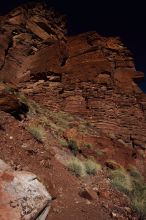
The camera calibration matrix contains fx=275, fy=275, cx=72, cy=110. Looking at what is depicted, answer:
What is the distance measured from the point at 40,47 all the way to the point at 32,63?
11.4 ft

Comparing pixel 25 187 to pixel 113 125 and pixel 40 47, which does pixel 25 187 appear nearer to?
pixel 113 125

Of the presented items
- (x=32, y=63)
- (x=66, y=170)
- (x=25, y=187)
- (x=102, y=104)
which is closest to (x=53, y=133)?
(x=66, y=170)

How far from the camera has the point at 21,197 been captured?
4.75m

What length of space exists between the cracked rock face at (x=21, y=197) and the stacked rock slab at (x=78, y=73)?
1470cm

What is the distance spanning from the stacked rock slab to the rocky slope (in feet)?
0.28

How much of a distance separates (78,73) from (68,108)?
4.29 metres

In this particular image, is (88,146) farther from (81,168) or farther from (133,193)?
(133,193)

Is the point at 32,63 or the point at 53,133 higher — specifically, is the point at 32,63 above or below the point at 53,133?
above

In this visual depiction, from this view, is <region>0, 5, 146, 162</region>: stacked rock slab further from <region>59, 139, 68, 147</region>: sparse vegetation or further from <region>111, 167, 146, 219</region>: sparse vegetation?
<region>111, 167, 146, 219</region>: sparse vegetation

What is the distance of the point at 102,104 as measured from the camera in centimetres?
2255

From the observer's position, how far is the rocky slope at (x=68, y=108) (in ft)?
26.9

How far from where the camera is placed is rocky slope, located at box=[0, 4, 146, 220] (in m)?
8.20

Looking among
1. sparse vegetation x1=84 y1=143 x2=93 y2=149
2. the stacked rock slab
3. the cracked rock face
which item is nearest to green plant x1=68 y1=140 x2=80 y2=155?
sparse vegetation x1=84 y1=143 x2=93 y2=149

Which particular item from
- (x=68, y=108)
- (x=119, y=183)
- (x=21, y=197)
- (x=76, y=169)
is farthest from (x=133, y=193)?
(x=68, y=108)
